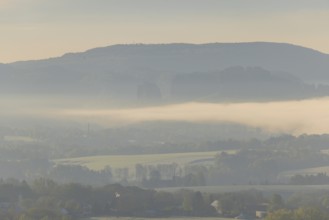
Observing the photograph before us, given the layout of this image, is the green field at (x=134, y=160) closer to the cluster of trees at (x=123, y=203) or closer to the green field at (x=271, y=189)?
the green field at (x=271, y=189)

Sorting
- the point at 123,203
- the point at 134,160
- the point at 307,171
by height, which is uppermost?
the point at 134,160

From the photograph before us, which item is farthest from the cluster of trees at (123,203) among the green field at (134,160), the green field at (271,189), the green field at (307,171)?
the green field at (134,160)

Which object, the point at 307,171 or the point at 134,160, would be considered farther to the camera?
the point at 134,160

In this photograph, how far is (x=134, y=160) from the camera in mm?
126250

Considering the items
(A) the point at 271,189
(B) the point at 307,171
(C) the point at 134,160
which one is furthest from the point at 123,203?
(C) the point at 134,160

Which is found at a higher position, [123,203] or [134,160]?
[134,160]

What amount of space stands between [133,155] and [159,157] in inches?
253

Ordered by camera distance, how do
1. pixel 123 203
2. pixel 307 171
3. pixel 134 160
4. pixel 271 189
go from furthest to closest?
pixel 134 160, pixel 307 171, pixel 271 189, pixel 123 203

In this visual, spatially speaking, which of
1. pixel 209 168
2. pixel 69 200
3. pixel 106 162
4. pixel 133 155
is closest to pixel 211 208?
pixel 69 200

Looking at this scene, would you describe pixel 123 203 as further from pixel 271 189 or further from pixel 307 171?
pixel 307 171

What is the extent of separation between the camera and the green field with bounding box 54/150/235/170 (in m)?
123

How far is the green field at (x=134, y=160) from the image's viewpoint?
123 meters

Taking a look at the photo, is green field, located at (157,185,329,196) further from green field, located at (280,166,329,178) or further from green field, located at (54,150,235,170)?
green field, located at (54,150,235,170)

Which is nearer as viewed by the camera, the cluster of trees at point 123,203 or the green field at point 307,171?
the cluster of trees at point 123,203
